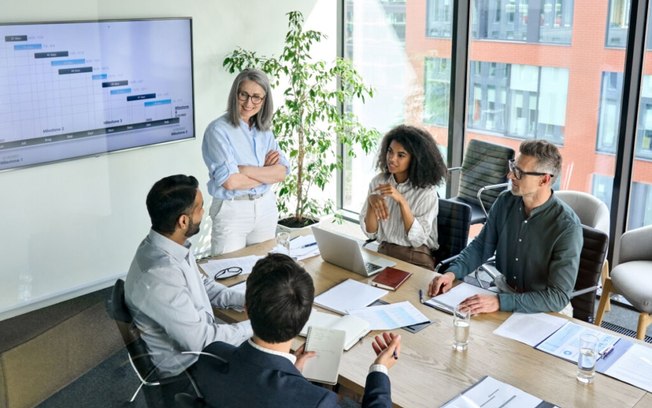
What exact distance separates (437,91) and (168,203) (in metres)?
3.45

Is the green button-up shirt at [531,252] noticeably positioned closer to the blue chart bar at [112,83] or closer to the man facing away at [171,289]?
the man facing away at [171,289]

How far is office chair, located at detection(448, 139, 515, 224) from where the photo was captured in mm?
4953

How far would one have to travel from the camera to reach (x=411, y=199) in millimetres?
3688

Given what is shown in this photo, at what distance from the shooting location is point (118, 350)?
9.84 ft

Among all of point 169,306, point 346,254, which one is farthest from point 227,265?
point 169,306

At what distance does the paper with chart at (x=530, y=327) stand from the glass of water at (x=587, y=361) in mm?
251

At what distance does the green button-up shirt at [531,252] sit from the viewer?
2.85m

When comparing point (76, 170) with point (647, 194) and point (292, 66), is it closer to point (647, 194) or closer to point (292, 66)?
point (292, 66)

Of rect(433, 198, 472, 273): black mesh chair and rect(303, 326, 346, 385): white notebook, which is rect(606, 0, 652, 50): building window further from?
rect(303, 326, 346, 385): white notebook

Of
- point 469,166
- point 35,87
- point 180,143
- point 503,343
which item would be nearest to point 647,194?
point 469,166

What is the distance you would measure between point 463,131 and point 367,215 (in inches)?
82.3

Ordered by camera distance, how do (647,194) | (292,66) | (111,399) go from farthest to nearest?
(292,66), (647,194), (111,399)

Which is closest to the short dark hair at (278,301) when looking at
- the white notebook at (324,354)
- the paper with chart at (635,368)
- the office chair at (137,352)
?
the white notebook at (324,354)

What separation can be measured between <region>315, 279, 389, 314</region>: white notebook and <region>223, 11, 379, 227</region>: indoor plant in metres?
2.46
